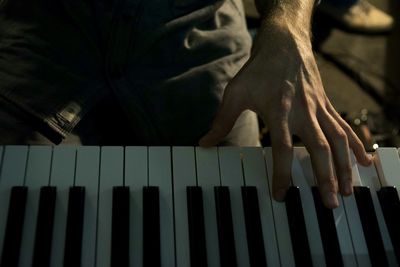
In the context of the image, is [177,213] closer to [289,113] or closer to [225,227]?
[225,227]

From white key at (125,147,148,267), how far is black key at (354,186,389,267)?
36cm

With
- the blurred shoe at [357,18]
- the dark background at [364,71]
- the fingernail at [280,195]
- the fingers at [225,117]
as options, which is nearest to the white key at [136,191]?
the fingers at [225,117]

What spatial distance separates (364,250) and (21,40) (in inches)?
31.0

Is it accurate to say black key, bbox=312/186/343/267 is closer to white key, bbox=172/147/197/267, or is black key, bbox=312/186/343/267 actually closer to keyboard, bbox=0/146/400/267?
keyboard, bbox=0/146/400/267

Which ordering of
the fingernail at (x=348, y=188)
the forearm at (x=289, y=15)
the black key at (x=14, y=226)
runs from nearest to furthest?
the black key at (x=14, y=226) < the fingernail at (x=348, y=188) < the forearm at (x=289, y=15)

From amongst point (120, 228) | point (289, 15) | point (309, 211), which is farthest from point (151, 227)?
point (289, 15)

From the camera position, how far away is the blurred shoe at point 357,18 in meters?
2.08

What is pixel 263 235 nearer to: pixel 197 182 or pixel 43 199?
pixel 197 182

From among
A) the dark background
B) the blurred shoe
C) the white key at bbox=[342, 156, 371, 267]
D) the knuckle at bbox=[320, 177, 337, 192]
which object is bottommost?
the dark background

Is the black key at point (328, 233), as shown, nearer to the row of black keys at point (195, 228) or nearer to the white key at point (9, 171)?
the row of black keys at point (195, 228)

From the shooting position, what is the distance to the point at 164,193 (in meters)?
0.80

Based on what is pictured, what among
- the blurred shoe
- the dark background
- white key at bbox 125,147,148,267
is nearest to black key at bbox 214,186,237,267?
white key at bbox 125,147,148,267

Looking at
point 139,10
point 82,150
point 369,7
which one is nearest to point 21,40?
point 139,10

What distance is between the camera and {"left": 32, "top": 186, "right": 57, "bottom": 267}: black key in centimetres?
72
